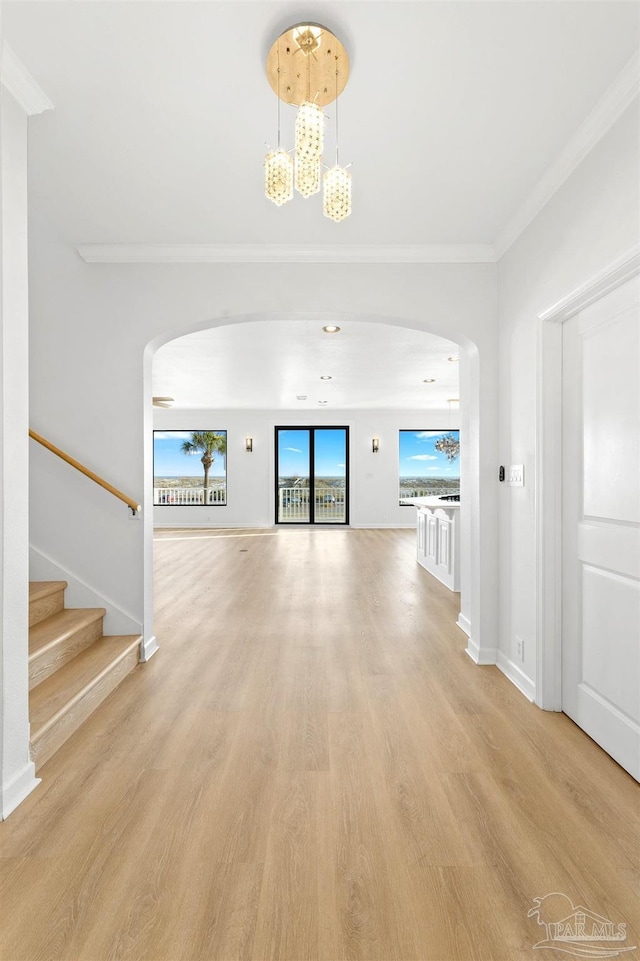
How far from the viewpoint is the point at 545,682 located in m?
2.52

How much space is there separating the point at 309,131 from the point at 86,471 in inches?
94.4

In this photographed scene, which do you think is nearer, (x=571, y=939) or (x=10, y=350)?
(x=571, y=939)

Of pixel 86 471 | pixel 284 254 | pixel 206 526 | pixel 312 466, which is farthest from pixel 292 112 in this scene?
pixel 206 526

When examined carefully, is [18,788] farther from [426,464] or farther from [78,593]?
[426,464]

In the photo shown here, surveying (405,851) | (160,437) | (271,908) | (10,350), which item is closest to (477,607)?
(405,851)

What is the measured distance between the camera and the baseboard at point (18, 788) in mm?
1744

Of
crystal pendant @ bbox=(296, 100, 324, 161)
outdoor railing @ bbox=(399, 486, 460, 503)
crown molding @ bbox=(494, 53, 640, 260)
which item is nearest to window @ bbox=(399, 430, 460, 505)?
outdoor railing @ bbox=(399, 486, 460, 503)

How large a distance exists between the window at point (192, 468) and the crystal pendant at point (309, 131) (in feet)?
32.1

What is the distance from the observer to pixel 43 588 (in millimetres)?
3012

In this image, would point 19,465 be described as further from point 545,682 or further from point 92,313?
point 545,682

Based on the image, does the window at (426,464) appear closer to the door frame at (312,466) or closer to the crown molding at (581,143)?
the door frame at (312,466)

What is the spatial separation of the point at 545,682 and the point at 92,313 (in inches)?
141

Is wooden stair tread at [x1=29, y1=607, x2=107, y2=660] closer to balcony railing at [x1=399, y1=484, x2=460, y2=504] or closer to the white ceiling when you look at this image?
the white ceiling

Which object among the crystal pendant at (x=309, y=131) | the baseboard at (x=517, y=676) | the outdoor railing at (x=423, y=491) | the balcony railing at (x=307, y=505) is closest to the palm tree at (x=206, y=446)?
the balcony railing at (x=307, y=505)
